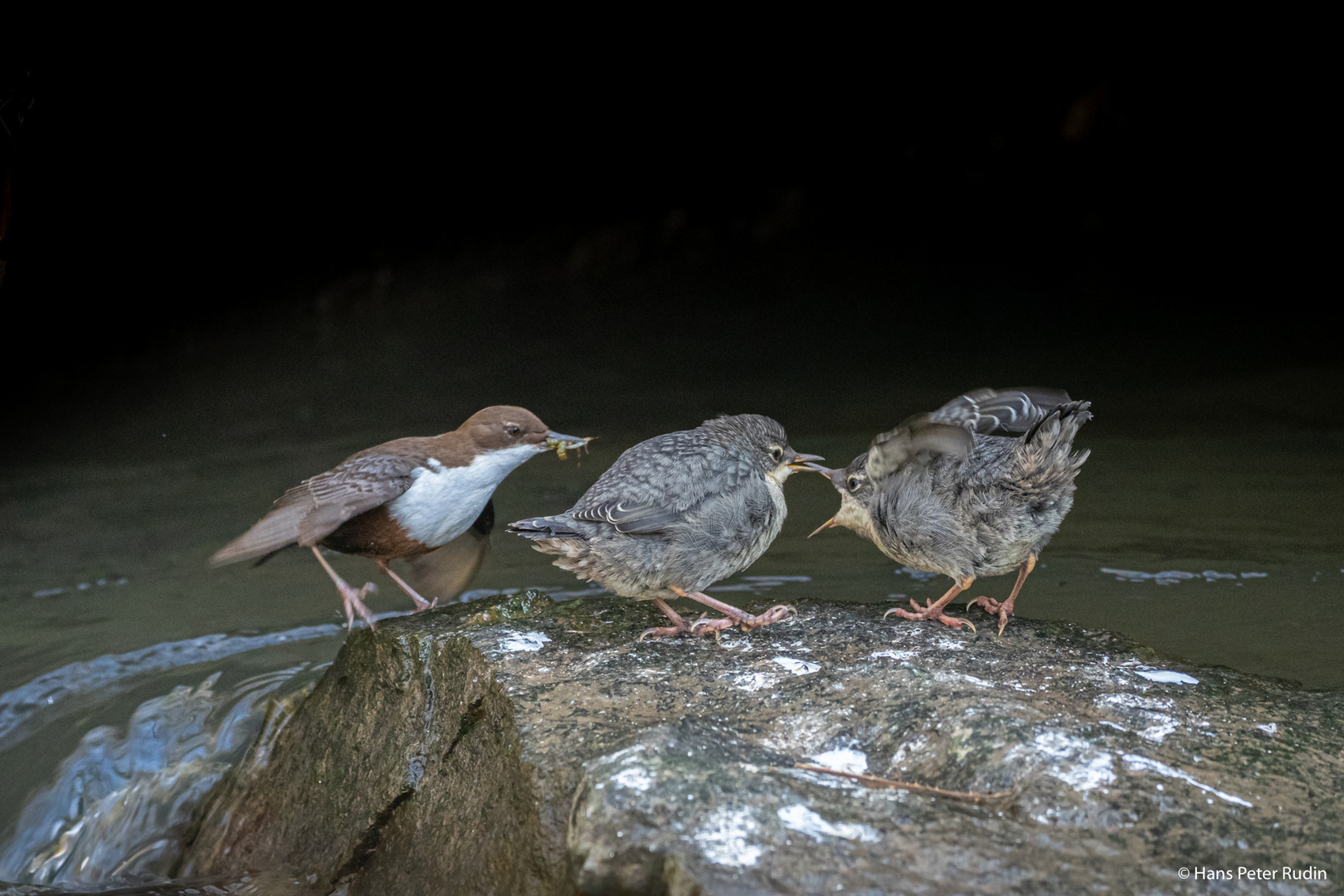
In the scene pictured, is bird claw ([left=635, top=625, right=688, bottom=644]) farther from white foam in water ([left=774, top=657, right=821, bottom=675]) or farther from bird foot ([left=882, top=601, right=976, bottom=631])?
bird foot ([left=882, top=601, right=976, bottom=631])

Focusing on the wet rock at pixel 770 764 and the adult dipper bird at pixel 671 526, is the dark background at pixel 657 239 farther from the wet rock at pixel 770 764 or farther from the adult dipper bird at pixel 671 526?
the wet rock at pixel 770 764

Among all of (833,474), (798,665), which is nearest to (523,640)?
(798,665)

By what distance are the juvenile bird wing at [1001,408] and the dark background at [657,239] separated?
298cm

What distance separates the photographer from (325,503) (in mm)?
3371

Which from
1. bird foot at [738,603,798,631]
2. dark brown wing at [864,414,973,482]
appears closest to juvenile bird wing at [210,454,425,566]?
bird foot at [738,603,798,631]

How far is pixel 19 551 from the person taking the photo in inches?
216

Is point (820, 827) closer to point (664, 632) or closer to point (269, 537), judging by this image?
point (664, 632)

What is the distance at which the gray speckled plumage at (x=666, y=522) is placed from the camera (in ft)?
11.0

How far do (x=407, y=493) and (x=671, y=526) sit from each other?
2.66 ft

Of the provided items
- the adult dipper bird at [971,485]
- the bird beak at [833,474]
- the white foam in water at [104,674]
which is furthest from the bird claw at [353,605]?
the adult dipper bird at [971,485]

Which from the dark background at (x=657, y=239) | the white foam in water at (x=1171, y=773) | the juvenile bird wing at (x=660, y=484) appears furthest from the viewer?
the dark background at (x=657, y=239)

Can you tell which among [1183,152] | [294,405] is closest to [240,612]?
[294,405]

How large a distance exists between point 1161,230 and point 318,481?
10.6 m

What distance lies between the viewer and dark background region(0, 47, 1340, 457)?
7855 mm
